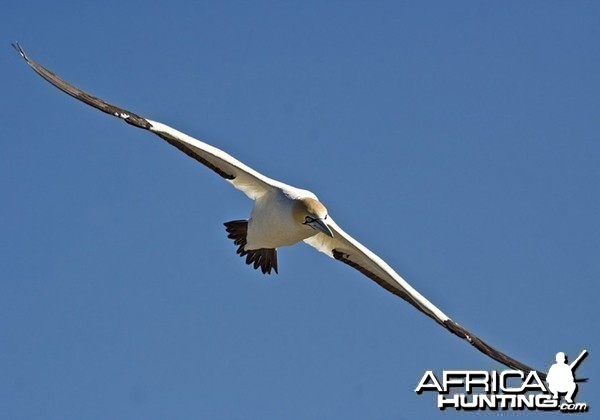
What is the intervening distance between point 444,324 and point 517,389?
169cm

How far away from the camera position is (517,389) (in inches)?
748

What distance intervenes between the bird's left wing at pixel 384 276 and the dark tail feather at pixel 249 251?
75 cm

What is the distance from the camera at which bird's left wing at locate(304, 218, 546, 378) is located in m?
19.6

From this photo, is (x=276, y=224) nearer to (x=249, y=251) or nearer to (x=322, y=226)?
(x=322, y=226)

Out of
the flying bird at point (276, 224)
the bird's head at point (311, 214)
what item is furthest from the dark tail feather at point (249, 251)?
the bird's head at point (311, 214)

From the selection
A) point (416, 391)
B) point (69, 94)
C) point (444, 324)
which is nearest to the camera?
point (69, 94)

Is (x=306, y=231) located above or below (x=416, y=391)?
above

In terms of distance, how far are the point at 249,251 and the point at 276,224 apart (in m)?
2.08

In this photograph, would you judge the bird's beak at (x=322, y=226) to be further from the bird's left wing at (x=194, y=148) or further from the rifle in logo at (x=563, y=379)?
the rifle in logo at (x=563, y=379)

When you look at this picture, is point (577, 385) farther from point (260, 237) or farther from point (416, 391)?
point (260, 237)

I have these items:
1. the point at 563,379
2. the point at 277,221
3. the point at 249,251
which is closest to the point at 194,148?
the point at 277,221

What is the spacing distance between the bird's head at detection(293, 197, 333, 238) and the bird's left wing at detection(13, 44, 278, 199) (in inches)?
33.7

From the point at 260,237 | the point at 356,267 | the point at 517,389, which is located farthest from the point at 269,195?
the point at 517,389

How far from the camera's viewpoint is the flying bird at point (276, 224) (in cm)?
1834
